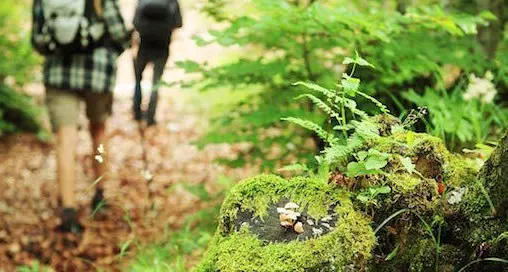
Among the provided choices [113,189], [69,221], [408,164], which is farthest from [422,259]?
[113,189]

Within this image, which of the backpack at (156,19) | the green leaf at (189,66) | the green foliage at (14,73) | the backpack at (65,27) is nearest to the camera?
the green leaf at (189,66)

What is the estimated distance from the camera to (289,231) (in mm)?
2014

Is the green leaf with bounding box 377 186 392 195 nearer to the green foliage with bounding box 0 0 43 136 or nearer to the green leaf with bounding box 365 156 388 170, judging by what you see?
the green leaf with bounding box 365 156 388 170

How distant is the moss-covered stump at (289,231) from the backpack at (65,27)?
10.1ft

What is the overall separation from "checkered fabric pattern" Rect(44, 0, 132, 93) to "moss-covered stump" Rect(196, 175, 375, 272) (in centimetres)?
315

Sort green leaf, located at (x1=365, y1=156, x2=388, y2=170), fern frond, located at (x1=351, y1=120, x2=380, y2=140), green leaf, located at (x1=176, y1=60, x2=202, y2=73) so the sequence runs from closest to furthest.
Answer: green leaf, located at (x1=365, y1=156, x2=388, y2=170) → fern frond, located at (x1=351, y1=120, x2=380, y2=140) → green leaf, located at (x1=176, y1=60, x2=202, y2=73)

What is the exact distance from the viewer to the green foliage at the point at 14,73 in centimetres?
715

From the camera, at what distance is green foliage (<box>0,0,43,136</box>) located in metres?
7.15

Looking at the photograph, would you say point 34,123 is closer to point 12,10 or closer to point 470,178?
point 12,10

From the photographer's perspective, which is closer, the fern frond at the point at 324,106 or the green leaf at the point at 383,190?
the green leaf at the point at 383,190

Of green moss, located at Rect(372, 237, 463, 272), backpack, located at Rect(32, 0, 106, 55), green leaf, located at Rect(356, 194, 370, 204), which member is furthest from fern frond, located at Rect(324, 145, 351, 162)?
backpack, located at Rect(32, 0, 106, 55)


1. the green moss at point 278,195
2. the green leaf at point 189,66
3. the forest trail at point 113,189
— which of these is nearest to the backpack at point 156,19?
the forest trail at point 113,189

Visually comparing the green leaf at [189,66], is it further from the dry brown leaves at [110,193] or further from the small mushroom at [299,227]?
the small mushroom at [299,227]

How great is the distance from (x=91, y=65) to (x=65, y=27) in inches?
15.2
